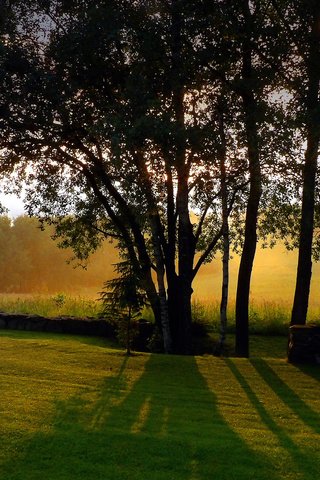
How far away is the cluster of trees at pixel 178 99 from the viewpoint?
45.9ft

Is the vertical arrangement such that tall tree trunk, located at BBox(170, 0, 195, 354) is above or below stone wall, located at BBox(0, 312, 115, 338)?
above

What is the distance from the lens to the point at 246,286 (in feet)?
62.6

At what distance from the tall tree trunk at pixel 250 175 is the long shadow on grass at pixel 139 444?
6.93m

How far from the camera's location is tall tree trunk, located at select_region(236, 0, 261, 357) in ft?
48.3

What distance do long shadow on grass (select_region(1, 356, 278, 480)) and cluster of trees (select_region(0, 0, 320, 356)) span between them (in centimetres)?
529

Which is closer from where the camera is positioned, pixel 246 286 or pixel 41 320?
pixel 246 286

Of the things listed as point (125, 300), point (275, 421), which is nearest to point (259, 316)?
point (125, 300)

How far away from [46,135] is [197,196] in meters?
4.92

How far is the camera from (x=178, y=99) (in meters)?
16.6

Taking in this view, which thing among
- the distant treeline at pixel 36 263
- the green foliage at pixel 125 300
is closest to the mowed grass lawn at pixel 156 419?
the green foliage at pixel 125 300

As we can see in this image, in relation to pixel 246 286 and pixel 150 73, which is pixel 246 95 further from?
pixel 246 286

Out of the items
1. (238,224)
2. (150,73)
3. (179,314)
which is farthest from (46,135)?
(238,224)

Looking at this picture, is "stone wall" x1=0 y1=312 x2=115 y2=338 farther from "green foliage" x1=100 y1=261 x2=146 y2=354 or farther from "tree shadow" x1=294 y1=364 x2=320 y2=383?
"tree shadow" x1=294 y1=364 x2=320 y2=383

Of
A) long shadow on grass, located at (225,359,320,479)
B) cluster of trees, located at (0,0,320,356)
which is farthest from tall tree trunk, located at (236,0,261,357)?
long shadow on grass, located at (225,359,320,479)
